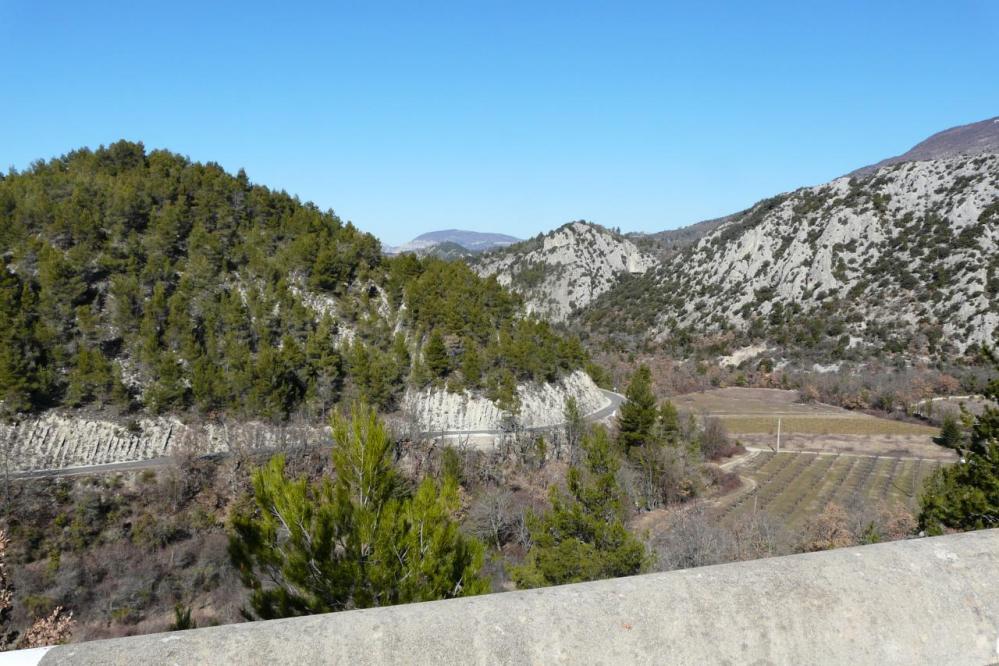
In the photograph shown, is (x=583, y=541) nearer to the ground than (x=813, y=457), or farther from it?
farther from it

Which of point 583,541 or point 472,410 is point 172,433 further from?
point 583,541

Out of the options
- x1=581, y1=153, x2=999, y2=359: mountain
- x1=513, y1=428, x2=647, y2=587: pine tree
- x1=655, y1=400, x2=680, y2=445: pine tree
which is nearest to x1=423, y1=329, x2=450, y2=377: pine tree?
x1=655, y1=400, x2=680, y2=445: pine tree

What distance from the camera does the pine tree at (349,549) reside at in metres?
7.08

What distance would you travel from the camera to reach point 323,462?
3912 centimetres

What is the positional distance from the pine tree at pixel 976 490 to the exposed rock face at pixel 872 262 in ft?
231

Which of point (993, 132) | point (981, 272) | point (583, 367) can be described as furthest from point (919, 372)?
point (993, 132)

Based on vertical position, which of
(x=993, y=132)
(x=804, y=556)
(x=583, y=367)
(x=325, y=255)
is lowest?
(x=583, y=367)

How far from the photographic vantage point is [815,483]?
45.7 metres

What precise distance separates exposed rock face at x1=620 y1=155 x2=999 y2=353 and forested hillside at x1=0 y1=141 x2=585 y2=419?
52.4m

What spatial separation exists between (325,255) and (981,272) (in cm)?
8191

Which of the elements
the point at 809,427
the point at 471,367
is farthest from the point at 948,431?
the point at 471,367

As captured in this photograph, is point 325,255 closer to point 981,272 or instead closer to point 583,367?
point 583,367

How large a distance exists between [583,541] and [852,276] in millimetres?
90287

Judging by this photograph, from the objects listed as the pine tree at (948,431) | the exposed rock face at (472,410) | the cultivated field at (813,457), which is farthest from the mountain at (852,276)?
the exposed rock face at (472,410)
